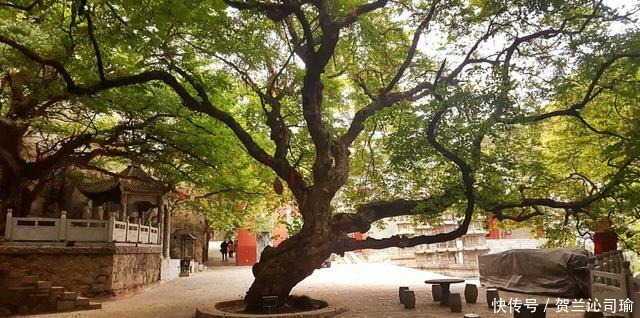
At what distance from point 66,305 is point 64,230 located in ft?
7.94

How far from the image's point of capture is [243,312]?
9.66 meters

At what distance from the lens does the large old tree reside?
8508 mm

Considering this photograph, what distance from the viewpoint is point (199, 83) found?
1000cm

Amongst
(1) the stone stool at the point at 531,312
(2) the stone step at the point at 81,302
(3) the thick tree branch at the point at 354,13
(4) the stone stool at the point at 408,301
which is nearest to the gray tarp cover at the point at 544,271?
(4) the stone stool at the point at 408,301

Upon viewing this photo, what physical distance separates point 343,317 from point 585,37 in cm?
750

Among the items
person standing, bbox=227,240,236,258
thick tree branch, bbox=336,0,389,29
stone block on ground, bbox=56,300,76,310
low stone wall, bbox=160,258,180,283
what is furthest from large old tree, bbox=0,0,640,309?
person standing, bbox=227,240,236,258

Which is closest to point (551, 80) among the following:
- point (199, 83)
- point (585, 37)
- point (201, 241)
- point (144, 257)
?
point (585, 37)

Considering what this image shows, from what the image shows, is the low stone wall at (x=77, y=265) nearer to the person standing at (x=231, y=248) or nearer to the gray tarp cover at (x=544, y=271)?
the gray tarp cover at (x=544, y=271)

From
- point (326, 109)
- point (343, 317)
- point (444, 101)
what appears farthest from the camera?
point (326, 109)

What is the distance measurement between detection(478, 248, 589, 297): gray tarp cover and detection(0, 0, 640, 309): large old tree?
5.62 ft

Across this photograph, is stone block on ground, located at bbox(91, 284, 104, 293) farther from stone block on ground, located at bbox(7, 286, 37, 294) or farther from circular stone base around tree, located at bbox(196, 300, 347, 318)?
circular stone base around tree, located at bbox(196, 300, 347, 318)

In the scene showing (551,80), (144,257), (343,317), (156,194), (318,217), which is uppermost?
(551,80)

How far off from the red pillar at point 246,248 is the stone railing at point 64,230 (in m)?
18.0

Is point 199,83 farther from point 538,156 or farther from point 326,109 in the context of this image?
point 538,156
